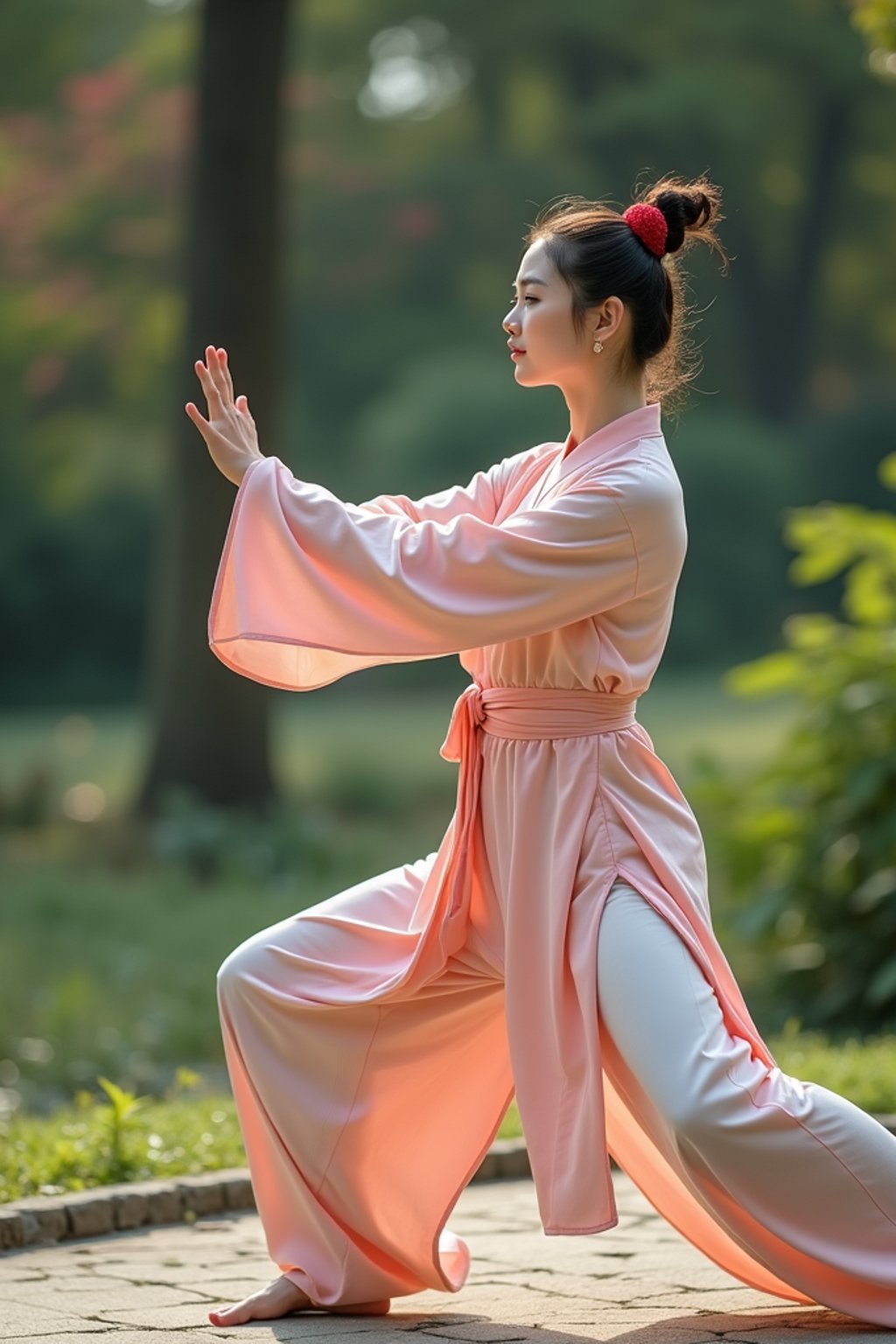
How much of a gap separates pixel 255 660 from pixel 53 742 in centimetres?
1479

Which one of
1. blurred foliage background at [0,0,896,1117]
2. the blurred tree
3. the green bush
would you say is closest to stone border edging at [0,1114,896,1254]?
the green bush

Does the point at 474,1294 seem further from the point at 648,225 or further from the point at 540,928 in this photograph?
the point at 648,225

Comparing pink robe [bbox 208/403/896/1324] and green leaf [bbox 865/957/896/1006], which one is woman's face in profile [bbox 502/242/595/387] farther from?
green leaf [bbox 865/957/896/1006]

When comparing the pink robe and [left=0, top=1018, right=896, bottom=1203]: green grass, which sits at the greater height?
the pink robe

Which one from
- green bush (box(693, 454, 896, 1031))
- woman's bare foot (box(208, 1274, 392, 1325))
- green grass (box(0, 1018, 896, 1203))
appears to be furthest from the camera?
green bush (box(693, 454, 896, 1031))

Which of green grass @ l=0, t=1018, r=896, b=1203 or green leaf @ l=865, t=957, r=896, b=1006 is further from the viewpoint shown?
green leaf @ l=865, t=957, r=896, b=1006

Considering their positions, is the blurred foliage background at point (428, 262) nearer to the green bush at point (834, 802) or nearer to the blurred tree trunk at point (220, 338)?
the blurred tree trunk at point (220, 338)

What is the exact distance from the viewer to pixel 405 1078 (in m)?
3.26

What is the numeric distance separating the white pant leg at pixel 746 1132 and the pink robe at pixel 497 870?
0.9 inches

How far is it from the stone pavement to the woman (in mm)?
81

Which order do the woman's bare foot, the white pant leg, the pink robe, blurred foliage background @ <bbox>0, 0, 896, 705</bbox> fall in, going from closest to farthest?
1. the white pant leg
2. the pink robe
3. the woman's bare foot
4. blurred foliage background @ <bbox>0, 0, 896, 705</bbox>

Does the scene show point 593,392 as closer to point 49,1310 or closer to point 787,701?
point 49,1310

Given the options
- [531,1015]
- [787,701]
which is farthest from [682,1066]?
[787,701]

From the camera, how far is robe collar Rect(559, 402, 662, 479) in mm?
3148
